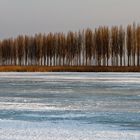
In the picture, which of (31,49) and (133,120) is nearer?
(133,120)

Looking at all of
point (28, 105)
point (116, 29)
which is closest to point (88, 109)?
point (28, 105)

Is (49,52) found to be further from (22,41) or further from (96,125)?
(96,125)

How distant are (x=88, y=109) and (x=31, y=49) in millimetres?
63220

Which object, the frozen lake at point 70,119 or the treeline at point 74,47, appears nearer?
the frozen lake at point 70,119

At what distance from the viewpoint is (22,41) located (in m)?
76.9

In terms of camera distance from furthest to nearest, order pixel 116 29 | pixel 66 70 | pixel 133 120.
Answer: pixel 116 29 → pixel 66 70 → pixel 133 120

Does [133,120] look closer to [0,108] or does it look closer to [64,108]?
[64,108]

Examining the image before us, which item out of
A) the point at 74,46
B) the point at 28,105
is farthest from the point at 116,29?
the point at 28,105

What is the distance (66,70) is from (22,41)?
3052 centimetres

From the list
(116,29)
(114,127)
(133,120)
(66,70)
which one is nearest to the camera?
(114,127)

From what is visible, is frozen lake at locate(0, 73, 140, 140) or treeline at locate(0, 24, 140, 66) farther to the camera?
treeline at locate(0, 24, 140, 66)

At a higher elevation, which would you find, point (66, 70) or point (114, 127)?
point (114, 127)

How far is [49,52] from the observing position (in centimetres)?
7088

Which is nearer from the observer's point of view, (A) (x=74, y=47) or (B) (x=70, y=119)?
(B) (x=70, y=119)
